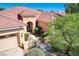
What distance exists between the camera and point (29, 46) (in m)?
5.47

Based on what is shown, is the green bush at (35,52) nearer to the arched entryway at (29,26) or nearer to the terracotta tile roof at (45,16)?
the arched entryway at (29,26)

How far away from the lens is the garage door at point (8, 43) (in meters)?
5.36

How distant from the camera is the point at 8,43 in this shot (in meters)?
5.46

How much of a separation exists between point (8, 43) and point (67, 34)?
4.98 ft

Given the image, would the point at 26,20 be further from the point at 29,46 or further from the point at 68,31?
the point at 68,31

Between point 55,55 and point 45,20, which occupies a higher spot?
point 45,20

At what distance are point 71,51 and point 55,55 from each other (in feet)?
1.38

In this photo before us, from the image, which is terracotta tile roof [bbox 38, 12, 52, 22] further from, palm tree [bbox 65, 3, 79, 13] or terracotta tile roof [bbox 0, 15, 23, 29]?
terracotta tile roof [bbox 0, 15, 23, 29]

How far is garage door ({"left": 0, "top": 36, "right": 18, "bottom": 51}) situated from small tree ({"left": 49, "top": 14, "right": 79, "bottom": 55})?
0.95 meters

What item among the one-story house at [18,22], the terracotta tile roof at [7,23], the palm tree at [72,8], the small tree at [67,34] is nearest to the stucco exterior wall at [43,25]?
the one-story house at [18,22]

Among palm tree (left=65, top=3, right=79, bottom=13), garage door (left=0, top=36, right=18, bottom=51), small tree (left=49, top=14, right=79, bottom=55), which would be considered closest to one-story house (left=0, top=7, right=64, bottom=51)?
garage door (left=0, top=36, right=18, bottom=51)

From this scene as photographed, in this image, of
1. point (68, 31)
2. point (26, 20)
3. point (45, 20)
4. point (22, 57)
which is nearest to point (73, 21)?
point (68, 31)

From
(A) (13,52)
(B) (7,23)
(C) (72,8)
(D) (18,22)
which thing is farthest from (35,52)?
(C) (72,8)

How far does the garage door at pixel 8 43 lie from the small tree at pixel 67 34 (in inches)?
37.4
